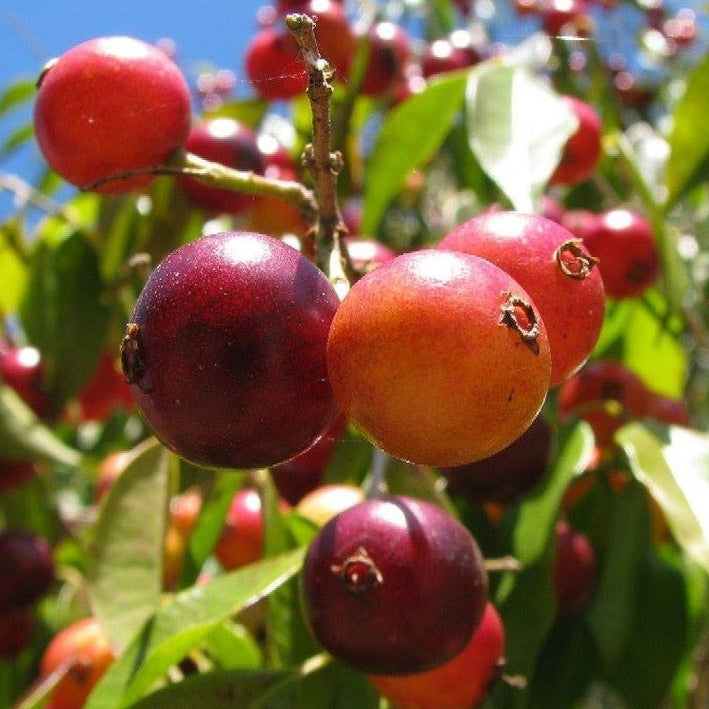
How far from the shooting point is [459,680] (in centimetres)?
123

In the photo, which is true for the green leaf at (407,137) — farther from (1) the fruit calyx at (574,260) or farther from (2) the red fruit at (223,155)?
(1) the fruit calyx at (574,260)

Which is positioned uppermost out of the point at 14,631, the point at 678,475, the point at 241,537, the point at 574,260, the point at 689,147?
the point at 574,260

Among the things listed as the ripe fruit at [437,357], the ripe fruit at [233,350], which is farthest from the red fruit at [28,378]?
the ripe fruit at [437,357]

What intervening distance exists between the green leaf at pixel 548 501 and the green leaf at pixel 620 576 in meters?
0.13

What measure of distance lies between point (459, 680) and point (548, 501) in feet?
1.32

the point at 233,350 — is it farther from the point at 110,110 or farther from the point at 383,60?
the point at 383,60

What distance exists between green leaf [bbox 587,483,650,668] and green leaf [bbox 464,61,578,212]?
1.97ft

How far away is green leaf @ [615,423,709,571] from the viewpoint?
125 centimetres

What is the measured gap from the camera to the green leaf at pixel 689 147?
6.35 feet

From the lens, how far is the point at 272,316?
2.80 ft

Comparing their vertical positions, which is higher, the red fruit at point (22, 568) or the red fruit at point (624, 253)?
the red fruit at point (624, 253)

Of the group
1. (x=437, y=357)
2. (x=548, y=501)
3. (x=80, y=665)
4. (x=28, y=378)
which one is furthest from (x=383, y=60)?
(x=437, y=357)

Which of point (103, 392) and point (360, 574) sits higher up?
point (360, 574)

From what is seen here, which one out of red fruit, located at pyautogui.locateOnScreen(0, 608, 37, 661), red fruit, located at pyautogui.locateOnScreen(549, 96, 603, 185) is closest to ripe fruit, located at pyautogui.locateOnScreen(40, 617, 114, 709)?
red fruit, located at pyautogui.locateOnScreen(0, 608, 37, 661)
